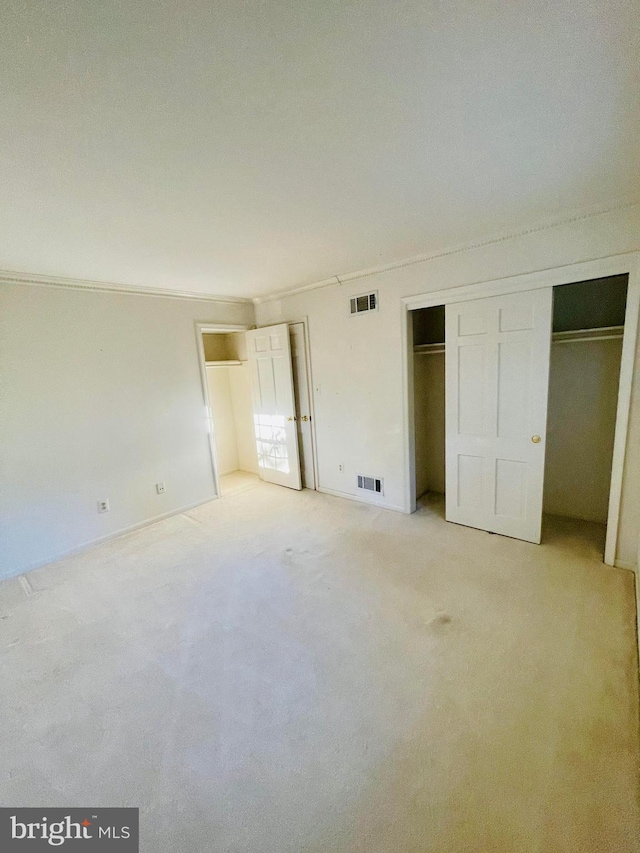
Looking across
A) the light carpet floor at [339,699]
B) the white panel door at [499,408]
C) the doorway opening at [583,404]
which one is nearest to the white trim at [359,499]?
the doorway opening at [583,404]

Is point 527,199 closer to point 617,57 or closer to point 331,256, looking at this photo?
point 617,57

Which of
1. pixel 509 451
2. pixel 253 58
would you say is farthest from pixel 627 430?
pixel 253 58

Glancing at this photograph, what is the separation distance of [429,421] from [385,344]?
1153 mm

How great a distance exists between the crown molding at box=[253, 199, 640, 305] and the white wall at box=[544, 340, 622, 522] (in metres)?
1.05

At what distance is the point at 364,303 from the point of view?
3.49m

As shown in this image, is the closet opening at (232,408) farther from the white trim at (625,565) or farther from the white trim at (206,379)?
the white trim at (625,565)

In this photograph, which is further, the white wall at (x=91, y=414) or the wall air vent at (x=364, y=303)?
the wall air vent at (x=364, y=303)

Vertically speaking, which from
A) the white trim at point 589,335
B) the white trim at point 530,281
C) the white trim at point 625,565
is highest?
the white trim at point 530,281

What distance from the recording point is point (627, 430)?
234 centimetres

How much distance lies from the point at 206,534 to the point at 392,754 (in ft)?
8.35

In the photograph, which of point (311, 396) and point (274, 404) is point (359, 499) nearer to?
point (311, 396)

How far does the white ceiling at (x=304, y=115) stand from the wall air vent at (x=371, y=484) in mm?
2457

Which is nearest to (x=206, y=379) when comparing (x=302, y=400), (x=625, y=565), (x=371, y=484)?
(x=302, y=400)

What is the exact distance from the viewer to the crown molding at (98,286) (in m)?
2.80
